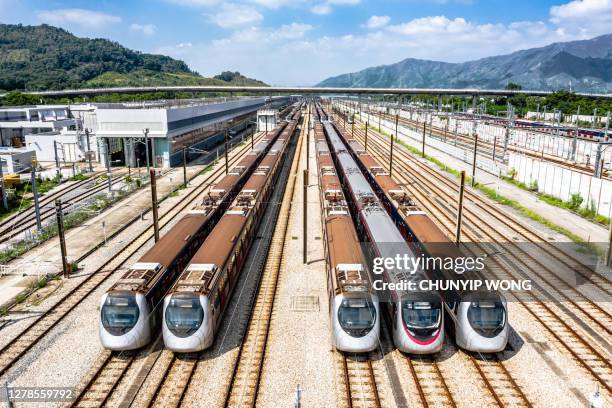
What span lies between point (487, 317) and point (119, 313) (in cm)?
1445

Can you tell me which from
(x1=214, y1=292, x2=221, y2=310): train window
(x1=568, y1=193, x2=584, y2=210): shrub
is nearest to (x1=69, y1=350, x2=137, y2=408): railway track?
(x1=214, y1=292, x2=221, y2=310): train window

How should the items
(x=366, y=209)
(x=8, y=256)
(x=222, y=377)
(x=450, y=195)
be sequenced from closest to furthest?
(x=222, y=377) → (x=366, y=209) → (x=8, y=256) → (x=450, y=195)

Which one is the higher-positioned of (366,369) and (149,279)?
(149,279)

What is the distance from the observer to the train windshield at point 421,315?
17.1 metres

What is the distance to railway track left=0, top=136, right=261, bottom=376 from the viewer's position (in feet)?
62.7

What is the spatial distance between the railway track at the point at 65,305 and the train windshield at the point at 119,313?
4.54m

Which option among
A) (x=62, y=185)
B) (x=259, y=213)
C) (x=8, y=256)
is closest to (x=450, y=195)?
(x=259, y=213)

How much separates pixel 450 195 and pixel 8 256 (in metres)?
39.9

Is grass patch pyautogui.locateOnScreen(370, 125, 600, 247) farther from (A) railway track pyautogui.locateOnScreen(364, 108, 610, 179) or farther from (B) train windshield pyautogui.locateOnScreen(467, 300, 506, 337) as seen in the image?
(B) train windshield pyautogui.locateOnScreen(467, 300, 506, 337)

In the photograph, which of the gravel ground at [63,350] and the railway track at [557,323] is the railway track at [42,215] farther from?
the railway track at [557,323]

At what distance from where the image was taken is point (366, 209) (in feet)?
92.3

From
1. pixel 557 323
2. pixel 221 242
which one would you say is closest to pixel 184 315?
pixel 221 242

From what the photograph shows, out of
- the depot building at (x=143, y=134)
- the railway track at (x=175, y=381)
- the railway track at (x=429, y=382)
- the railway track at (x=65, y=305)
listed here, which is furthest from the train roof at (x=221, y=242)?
the depot building at (x=143, y=134)

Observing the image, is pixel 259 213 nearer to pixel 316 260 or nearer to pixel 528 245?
pixel 316 260
